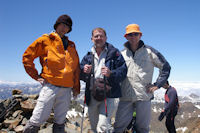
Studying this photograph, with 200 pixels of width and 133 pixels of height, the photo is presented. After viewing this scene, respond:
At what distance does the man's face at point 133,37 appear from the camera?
5560 mm

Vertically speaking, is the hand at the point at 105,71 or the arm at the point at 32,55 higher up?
the arm at the point at 32,55

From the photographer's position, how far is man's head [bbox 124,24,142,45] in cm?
550

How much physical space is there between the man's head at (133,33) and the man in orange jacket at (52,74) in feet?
7.53

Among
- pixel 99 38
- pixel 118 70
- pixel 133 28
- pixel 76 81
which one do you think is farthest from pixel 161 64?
pixel 76 81

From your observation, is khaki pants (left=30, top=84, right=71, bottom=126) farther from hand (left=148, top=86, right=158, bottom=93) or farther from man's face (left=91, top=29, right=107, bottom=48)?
hand (left=148, top=86, right=158, bottom=93)

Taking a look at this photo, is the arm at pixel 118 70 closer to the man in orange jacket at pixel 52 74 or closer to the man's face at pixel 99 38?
the man's face at pixel 99 38

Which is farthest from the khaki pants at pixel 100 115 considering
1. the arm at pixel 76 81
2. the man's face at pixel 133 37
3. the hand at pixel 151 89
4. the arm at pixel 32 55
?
the man's face at pixel 133 37

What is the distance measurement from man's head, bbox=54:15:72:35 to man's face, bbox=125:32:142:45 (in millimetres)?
2245

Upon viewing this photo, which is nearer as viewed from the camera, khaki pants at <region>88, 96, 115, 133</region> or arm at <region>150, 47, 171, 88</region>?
khaki pants at <region>88, 96, 115, 133</region>

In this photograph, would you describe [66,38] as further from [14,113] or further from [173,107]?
[173,107]

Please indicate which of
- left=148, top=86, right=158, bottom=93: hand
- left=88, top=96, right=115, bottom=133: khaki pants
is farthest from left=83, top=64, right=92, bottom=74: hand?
left=148, top=86, right=158, bottom=93: hand

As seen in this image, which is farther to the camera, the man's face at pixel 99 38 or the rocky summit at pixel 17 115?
the rocky summit at pixel 17 115

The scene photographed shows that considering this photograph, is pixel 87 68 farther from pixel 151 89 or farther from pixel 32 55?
pixel 151 89

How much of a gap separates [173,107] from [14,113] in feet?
33.8
